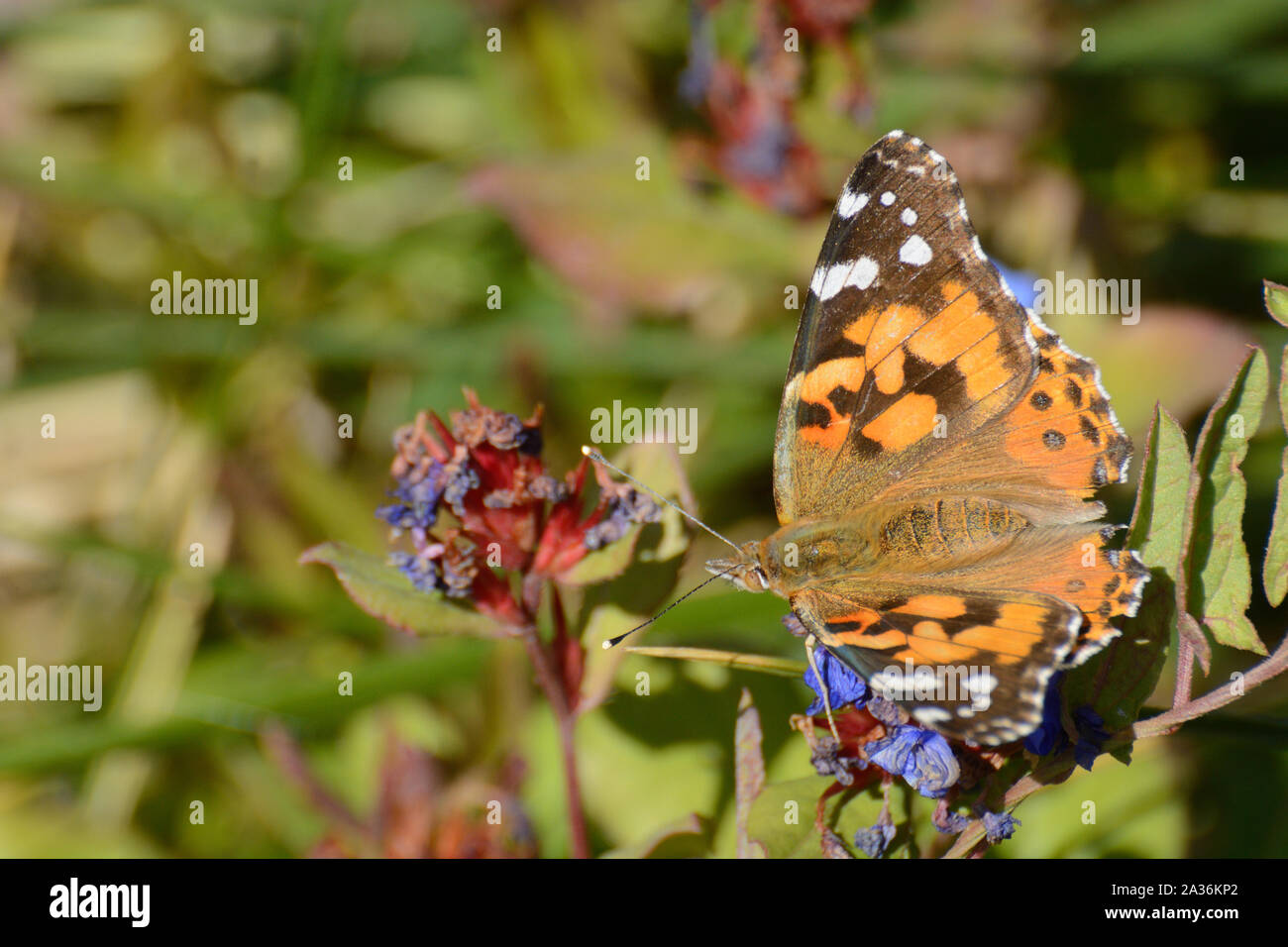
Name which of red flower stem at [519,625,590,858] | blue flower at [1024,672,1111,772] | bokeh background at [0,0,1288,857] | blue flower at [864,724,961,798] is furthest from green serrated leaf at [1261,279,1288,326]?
red flower stem at [519,625,590,858]

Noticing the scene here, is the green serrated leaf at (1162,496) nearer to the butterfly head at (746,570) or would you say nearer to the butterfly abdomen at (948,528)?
the butterfly abdomen at (948,528)

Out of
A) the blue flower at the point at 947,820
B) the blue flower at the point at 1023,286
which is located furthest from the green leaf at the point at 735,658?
the blue flower at the point at 1023,286

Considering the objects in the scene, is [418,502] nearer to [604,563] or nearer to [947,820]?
[604,563]

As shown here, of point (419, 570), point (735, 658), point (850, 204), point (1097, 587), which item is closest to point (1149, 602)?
point (1097, 587)

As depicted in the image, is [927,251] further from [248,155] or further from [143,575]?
[248,155]

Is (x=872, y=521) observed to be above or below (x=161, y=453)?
below

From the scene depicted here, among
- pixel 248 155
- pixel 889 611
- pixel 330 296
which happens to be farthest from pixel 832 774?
Answer: pixel 248 155

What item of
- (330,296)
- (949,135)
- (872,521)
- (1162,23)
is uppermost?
(1162,23)
